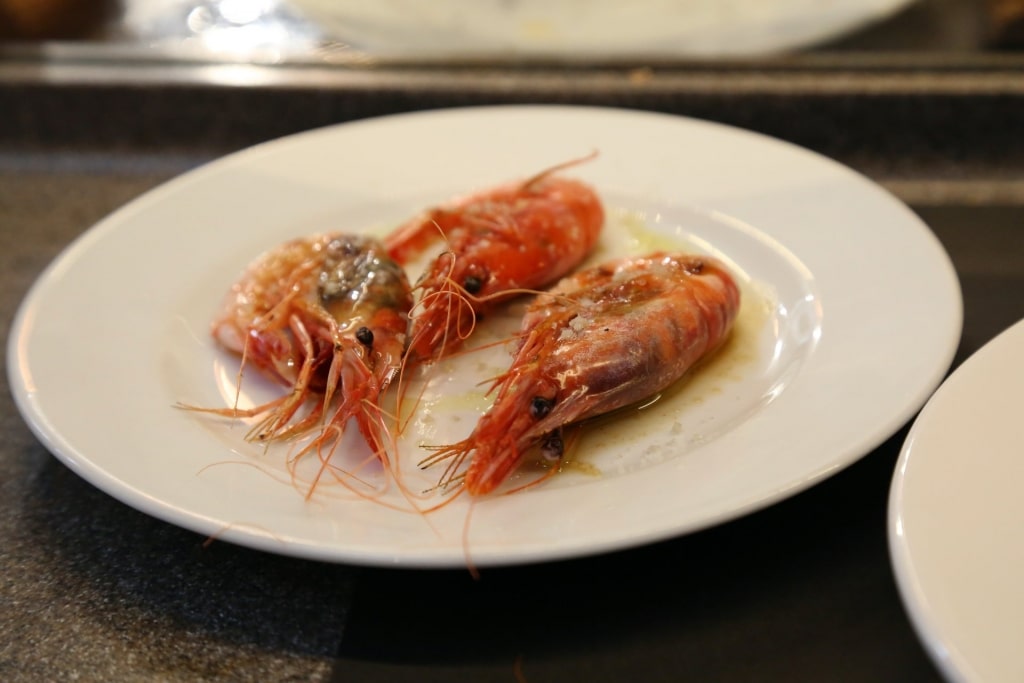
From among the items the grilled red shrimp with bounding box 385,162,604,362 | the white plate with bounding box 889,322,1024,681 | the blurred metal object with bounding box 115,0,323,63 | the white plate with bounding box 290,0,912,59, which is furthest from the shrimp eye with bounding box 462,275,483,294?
the blurred metal object with bounding box 115,0,323,63

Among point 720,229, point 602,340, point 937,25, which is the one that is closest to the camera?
point 602,340

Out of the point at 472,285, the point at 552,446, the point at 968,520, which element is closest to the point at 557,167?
the point at 472,285

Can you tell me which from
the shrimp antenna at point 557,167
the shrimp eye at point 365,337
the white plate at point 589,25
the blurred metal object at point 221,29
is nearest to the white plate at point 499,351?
the shrimp antenna at point 557,167

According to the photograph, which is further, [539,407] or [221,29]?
[221,29]

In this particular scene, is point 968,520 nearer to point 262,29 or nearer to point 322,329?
point 322,329

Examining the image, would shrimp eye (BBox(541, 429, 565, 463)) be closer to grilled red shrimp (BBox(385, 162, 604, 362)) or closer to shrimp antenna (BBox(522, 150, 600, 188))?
grilled red shrimp (BBox(385, 162, 604, 362))

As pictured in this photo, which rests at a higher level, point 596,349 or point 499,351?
point 596,349

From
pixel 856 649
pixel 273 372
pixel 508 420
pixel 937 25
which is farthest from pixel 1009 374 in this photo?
pixel 937 25

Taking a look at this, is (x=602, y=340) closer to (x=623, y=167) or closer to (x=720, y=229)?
(x=720, y=229)
